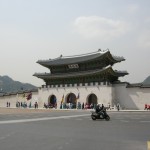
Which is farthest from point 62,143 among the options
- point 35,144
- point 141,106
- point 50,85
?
point 50,85

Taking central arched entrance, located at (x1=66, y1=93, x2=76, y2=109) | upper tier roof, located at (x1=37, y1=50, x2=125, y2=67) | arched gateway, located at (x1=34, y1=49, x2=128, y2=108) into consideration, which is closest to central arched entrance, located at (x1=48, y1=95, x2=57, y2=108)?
arched gateway, located at (x1=34, y1=49, x2=128, y2=108)

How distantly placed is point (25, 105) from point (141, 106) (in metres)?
26.0

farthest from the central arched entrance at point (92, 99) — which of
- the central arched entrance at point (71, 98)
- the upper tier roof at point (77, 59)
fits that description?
the upper tier roof at point (77, 59)

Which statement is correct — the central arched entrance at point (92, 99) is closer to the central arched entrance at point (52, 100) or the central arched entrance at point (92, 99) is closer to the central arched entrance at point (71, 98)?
the central arched entrance at point (71, 98)

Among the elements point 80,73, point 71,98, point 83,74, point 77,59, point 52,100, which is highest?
point 77,59

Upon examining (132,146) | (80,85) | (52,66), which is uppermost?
(52,66)

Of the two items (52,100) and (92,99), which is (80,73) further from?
(52,100)

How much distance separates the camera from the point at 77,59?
6512 cm

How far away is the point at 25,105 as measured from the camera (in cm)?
6662

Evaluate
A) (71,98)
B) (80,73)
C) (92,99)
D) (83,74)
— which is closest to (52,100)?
(71,98)

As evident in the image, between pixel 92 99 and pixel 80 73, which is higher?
pixel 80 73

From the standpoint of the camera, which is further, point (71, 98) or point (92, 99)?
point (71, 98)

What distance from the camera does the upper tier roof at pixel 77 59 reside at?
59013mm

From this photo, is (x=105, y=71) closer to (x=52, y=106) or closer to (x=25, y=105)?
(x=52, y=106)
